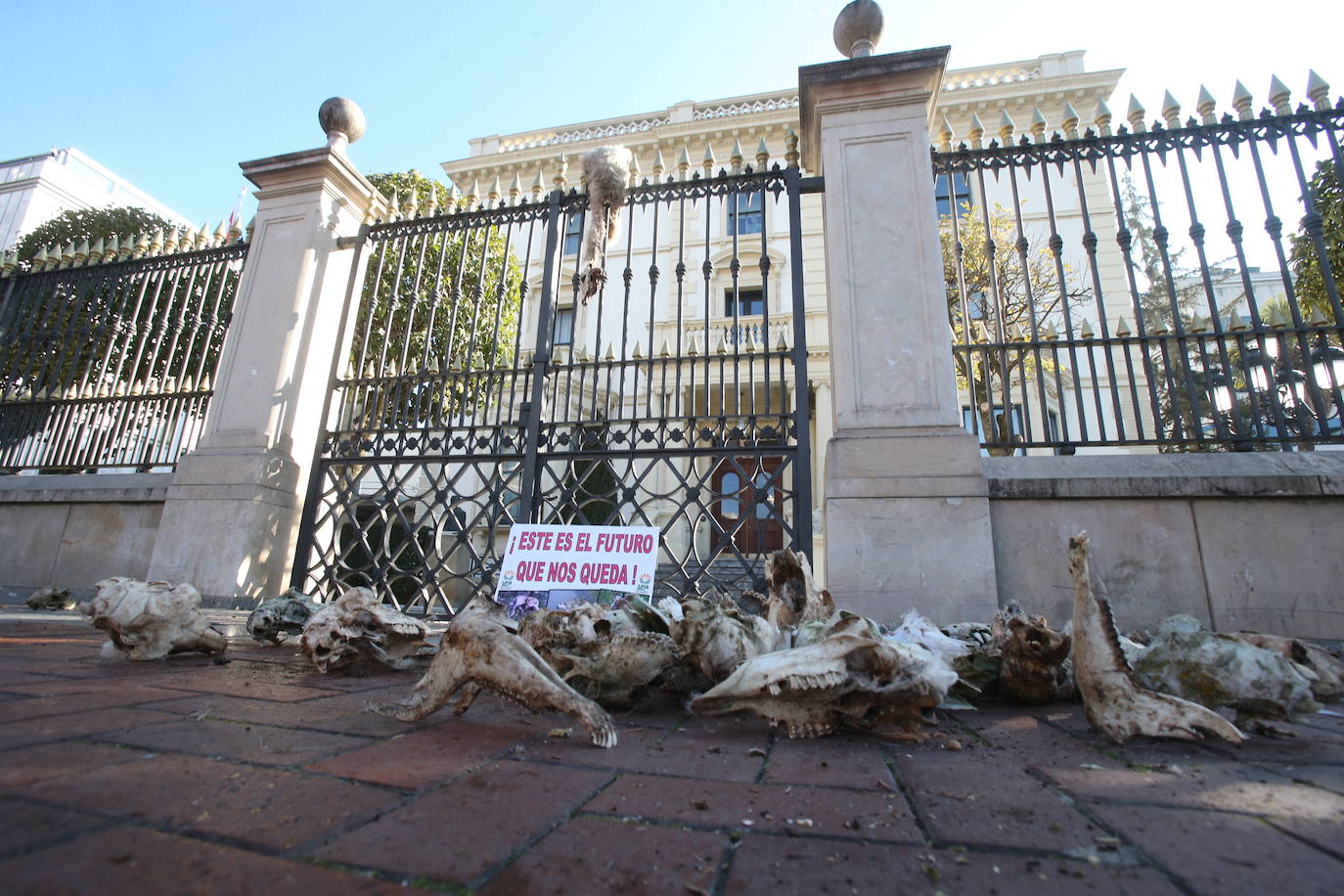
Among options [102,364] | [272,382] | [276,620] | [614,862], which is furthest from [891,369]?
[102,364]

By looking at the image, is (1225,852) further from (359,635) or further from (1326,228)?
(1326,228)

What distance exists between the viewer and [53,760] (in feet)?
3.76

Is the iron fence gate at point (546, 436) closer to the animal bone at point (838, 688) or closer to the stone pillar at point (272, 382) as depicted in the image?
the stone pillar at point (272, 382)

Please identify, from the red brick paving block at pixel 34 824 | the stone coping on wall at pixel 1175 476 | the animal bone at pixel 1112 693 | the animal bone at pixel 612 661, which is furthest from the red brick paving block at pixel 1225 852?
the stone coping on wall at pixel 1175 476

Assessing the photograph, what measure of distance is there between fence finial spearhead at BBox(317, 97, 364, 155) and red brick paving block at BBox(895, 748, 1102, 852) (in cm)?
612

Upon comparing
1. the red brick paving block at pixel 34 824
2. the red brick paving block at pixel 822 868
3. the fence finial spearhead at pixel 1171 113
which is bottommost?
the red brick paving block at pixel 822 868

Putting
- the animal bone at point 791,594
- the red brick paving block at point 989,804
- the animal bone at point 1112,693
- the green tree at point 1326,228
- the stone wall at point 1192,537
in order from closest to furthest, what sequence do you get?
the red brick paving block at point 989,804 < the animal bone at point 1112,693 < the animal bone at point 791,594 < the stone wall at point 1192,537 < the green tree at point 1326,228

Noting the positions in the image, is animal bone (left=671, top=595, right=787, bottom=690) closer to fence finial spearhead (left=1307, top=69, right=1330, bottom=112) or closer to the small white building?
fence finial spearhead (left=1307, top=69, right=1330, bottom=112)

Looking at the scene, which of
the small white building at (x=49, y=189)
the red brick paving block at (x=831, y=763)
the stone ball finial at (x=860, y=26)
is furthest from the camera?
the small white building at (x=49, y=189)

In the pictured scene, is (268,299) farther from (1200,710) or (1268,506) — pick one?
(1268,506)

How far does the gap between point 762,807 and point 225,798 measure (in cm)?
94

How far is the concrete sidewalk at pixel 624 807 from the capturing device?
0.81m

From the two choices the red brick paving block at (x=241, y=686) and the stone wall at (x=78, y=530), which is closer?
the red brick paving block at (x=241, y=686)

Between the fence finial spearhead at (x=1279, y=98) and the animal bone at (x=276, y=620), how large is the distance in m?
6.70
